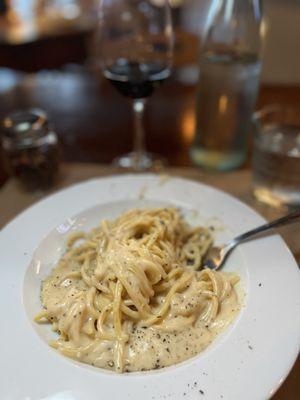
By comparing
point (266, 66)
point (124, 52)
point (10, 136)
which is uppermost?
point (124, 52)

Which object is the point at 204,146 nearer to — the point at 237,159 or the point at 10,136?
the point at 237,159

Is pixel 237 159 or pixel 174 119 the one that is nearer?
pixel 237 159

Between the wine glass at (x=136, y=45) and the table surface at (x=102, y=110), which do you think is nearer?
the wine glass at (x=136, y=45)

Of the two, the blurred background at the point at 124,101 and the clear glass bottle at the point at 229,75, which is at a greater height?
the clear glass bottle at the point at 229,75

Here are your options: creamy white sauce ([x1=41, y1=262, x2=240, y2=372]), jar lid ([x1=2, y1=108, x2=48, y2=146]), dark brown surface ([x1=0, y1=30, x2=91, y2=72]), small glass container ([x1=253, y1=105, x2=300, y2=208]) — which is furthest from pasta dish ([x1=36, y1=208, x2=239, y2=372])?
dark brown surface ([x1=0, y1=30, x2=91, y2=72])

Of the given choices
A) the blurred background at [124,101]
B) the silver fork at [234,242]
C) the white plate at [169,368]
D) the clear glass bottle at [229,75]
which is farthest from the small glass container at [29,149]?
the silver fork at [234,242]

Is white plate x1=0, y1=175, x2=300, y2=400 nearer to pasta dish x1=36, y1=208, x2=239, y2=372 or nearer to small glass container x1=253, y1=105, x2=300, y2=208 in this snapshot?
pasta dish x1=36, y1=208, x2=239, y2=372

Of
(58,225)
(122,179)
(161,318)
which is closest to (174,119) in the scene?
(122,179)

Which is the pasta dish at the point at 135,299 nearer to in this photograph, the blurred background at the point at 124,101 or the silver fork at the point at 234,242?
the silver fork at the point at 234,242
